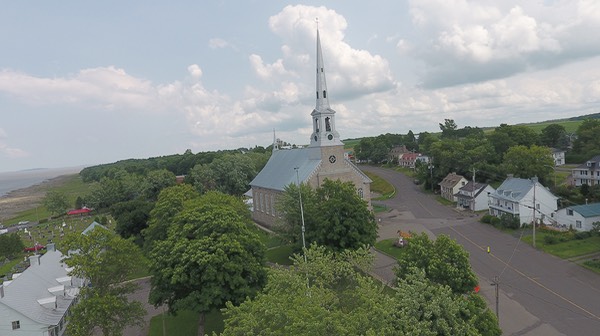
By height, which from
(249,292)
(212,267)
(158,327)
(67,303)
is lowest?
(158,327)

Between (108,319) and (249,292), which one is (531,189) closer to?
(249,292)

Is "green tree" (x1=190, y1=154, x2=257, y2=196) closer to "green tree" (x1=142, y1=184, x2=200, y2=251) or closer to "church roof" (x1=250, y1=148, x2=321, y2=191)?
"church roof" (x1=250, y1=148, x2=321, y2=191)

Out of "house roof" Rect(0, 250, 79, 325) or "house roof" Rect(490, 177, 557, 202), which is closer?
"house roof" Rect(0, 250, 79, 325)

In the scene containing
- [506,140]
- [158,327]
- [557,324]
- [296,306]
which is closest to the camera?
[296,306]

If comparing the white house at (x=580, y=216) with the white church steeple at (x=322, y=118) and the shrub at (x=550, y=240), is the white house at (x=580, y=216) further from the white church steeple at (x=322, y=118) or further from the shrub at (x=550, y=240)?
the white church steeple at (x=322, y=118)

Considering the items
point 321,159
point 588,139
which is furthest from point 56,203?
point 588,139

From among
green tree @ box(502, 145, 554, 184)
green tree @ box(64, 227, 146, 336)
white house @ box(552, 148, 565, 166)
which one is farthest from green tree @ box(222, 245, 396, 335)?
white house @ box(552, 148, 565, 166)

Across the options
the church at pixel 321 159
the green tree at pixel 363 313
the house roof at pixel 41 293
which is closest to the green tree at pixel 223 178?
the church at pixel 321 159

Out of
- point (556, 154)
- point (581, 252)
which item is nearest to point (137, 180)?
point (581, 252)
